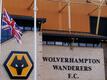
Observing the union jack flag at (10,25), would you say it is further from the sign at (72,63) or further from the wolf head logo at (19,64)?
the sign at (72,63)

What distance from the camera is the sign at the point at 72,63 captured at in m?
38.3

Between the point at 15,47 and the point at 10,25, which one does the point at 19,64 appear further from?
the point at 10,25

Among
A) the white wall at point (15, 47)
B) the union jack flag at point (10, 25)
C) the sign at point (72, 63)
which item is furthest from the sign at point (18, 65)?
the union jack flag at point (10, 25)

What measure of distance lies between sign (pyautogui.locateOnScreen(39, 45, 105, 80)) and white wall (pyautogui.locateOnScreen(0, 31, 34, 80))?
10.9 feet

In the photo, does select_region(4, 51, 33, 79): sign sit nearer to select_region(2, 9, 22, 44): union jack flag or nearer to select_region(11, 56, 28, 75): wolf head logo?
select_region(11, 56, 28, 75): wolf head logo

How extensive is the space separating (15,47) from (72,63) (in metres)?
6.72

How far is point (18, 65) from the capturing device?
111 ft

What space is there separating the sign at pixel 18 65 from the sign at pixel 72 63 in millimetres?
3418

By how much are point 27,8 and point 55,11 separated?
10.3 feet

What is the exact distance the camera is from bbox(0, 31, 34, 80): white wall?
1328 inches

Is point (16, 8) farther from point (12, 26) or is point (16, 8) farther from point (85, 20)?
point (12, 26)

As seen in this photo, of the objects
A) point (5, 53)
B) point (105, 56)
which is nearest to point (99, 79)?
point (105, 56)

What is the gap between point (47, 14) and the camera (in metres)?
42.7

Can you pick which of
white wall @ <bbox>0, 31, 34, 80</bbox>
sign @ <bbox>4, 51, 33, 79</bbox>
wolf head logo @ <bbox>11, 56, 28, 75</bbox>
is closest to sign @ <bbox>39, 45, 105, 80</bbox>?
white wall @ <bbox>0, 31, 34, 80</bbox>
